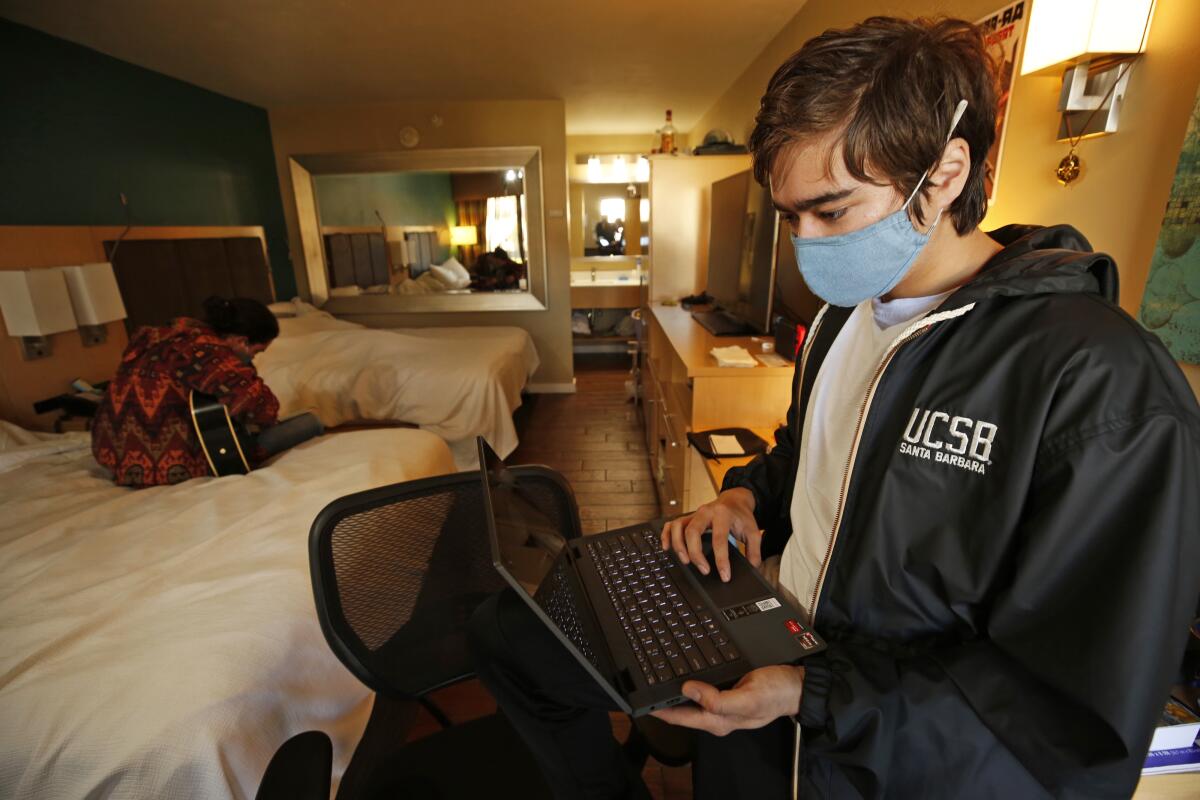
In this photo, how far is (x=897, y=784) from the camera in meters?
0.63

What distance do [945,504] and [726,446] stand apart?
1098mm

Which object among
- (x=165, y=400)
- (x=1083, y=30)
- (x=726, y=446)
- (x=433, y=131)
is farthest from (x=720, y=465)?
(x=433, y=131)

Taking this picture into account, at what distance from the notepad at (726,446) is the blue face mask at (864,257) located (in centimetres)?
91

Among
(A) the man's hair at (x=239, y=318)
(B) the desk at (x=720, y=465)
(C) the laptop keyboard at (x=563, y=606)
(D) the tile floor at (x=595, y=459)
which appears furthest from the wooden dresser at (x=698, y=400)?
(A) the man's hair at (x=239, y=318)

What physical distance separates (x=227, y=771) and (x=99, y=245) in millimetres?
2948

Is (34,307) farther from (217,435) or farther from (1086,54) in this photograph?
(1086,54)

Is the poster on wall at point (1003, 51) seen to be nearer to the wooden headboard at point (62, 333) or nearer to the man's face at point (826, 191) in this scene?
the man's face at point (826, 191)

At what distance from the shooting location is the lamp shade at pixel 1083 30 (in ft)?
3.01

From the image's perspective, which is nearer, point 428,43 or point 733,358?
point 733,358

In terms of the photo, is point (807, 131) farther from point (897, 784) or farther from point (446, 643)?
point (446, 643)

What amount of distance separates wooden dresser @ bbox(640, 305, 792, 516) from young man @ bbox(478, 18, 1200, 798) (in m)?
0.88

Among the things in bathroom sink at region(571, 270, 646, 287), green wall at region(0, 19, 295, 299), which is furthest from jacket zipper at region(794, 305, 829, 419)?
bathroom sink at region(571, 270, 646, 287)

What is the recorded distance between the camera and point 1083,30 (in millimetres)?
958

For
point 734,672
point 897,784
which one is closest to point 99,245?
point 734,672
